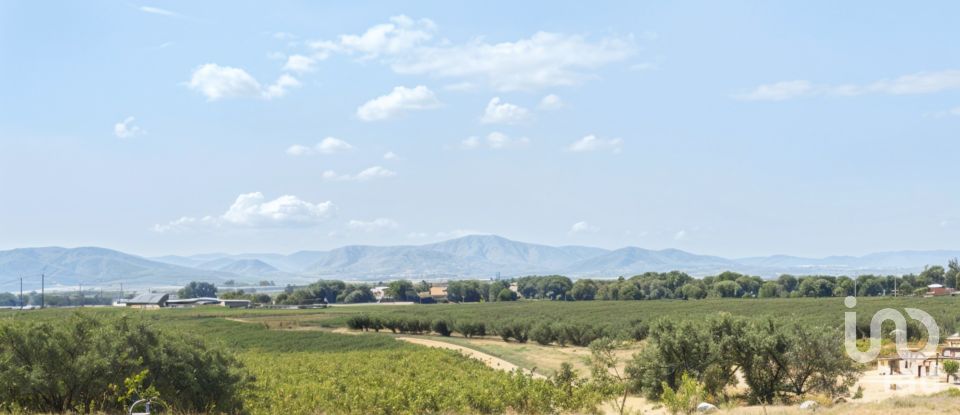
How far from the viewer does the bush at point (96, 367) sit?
20.1 metres

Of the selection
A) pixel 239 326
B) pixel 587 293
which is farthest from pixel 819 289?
pixel 239 326

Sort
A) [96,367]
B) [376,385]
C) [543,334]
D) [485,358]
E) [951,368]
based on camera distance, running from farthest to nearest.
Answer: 1. [543,334]
2. [485,358]
3. [951,368]
4. [376,385]
5. [96,367]

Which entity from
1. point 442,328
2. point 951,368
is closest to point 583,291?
point 442,328

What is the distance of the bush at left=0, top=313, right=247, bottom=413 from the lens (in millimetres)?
20125

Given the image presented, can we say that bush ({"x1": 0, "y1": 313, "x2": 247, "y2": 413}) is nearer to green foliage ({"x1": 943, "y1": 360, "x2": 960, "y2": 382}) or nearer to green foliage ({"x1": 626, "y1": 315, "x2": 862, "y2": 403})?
green foliage ({"x1": 626, "y1": 315, "x2": 862, "y2": 403})

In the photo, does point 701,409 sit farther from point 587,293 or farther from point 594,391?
point 587,293

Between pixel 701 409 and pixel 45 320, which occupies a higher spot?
pixel 45 320

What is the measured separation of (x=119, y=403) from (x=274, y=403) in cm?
619

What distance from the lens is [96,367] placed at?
2027 cm

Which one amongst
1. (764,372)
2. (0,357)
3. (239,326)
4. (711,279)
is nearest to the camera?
(0,357)

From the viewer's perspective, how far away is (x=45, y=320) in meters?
22.4

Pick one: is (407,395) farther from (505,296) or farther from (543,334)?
(505,296)

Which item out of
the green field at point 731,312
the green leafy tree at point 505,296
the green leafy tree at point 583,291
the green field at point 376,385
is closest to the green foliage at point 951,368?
the green field at point 376,385

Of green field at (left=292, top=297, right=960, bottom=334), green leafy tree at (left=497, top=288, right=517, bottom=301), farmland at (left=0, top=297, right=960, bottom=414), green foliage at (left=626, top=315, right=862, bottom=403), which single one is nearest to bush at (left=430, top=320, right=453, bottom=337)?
green field at (left=292, top=297, right=960, bottom=334)
